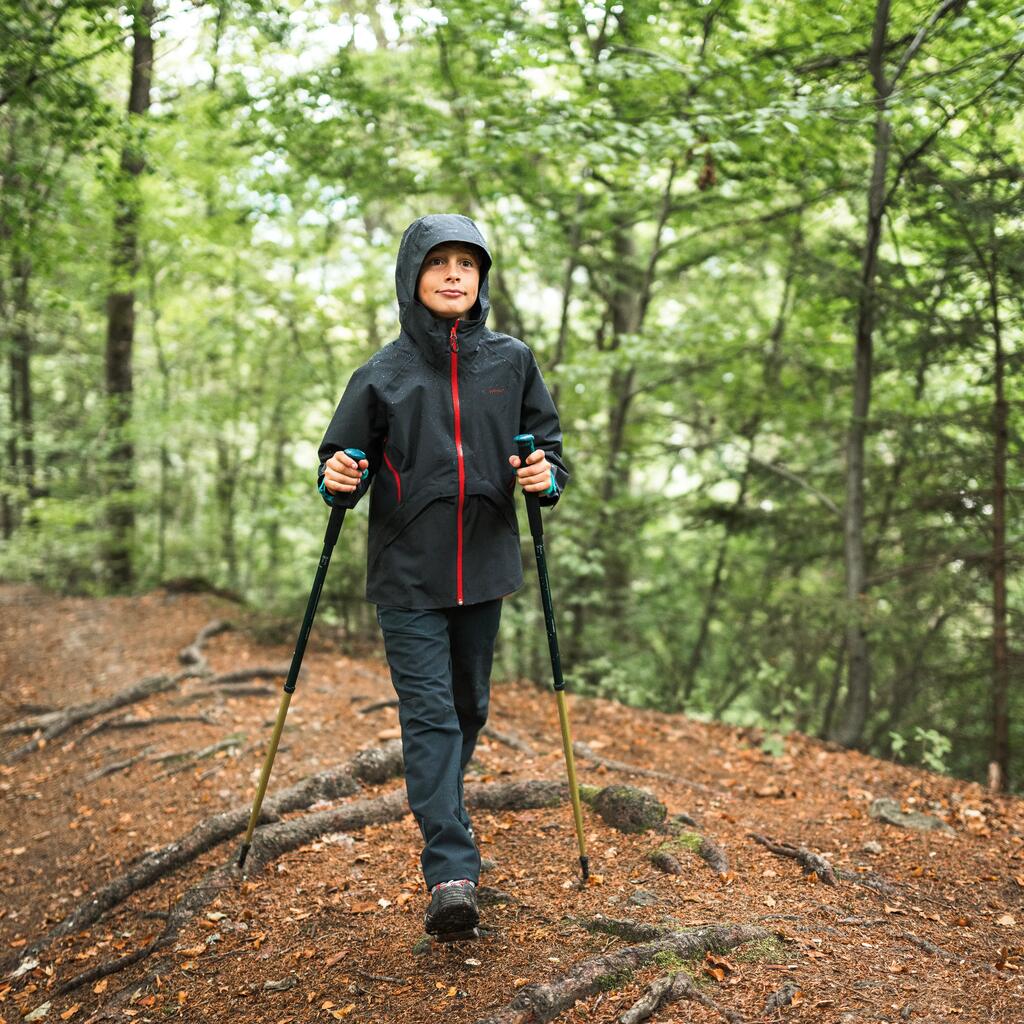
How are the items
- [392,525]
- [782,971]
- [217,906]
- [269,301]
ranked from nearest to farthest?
1. [782,971]
2. [392,525]
3. [217,906]
4. [269,301]

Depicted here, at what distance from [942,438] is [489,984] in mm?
6298

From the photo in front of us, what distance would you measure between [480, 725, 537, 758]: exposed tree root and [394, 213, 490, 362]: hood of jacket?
118 inches

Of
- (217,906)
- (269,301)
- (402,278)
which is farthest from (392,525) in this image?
(269,301)

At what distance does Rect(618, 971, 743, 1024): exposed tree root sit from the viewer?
2.45 m

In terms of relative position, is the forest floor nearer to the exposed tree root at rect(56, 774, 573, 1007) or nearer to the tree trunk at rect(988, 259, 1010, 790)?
the exposed tree root at rect(56, 774, 573, 1007)

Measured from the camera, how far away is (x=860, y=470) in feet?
24.9

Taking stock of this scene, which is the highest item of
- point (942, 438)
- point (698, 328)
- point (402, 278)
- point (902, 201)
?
point (902, 201)

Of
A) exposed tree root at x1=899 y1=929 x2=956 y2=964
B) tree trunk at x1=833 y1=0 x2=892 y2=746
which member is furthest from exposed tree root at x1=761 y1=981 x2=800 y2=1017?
tree trunk at x1=833 y1=0 x2=892 y2=746

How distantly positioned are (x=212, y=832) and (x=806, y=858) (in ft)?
9.57

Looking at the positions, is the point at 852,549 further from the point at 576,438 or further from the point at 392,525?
the point at 392,525

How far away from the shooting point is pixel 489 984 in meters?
2.78

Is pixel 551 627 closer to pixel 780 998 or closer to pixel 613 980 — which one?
pixel 613 980

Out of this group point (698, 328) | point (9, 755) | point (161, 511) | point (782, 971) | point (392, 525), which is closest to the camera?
point (782, 971)

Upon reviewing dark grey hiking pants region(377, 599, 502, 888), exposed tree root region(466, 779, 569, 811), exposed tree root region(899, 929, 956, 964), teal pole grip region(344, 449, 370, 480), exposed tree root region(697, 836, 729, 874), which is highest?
teal pole grip region(344, 449, 370, 480)
